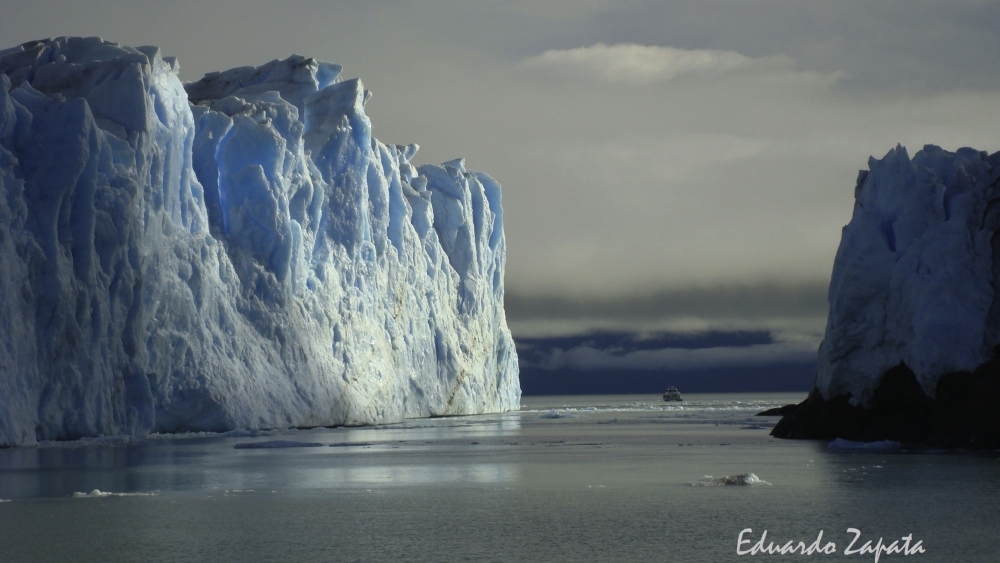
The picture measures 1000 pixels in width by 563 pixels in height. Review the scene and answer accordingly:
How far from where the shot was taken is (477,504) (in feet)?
50.5

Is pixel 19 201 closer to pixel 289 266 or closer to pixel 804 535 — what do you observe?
pixel 289 266

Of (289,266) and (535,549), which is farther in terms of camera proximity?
(289,266)

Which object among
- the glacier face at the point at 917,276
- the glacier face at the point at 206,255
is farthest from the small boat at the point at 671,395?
the glacier face at the point at 917,276

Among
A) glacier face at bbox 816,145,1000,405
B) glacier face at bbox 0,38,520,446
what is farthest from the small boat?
glacier face at bbox 816,145,1000,405

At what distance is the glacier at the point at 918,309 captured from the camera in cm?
2398

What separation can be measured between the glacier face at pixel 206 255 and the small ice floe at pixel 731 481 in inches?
584

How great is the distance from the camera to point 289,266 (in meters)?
37.4

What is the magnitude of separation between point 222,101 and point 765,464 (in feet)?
77.1

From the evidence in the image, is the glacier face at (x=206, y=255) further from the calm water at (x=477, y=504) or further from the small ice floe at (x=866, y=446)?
the small ice floe at (x=866, y=446)

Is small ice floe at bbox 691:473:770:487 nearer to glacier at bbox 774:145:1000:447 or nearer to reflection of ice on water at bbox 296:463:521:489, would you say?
reflection of ice on water at bbox 296:463:521:489

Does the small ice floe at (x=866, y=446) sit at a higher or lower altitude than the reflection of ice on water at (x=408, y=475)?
lower

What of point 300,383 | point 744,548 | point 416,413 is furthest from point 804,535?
point 416,413
